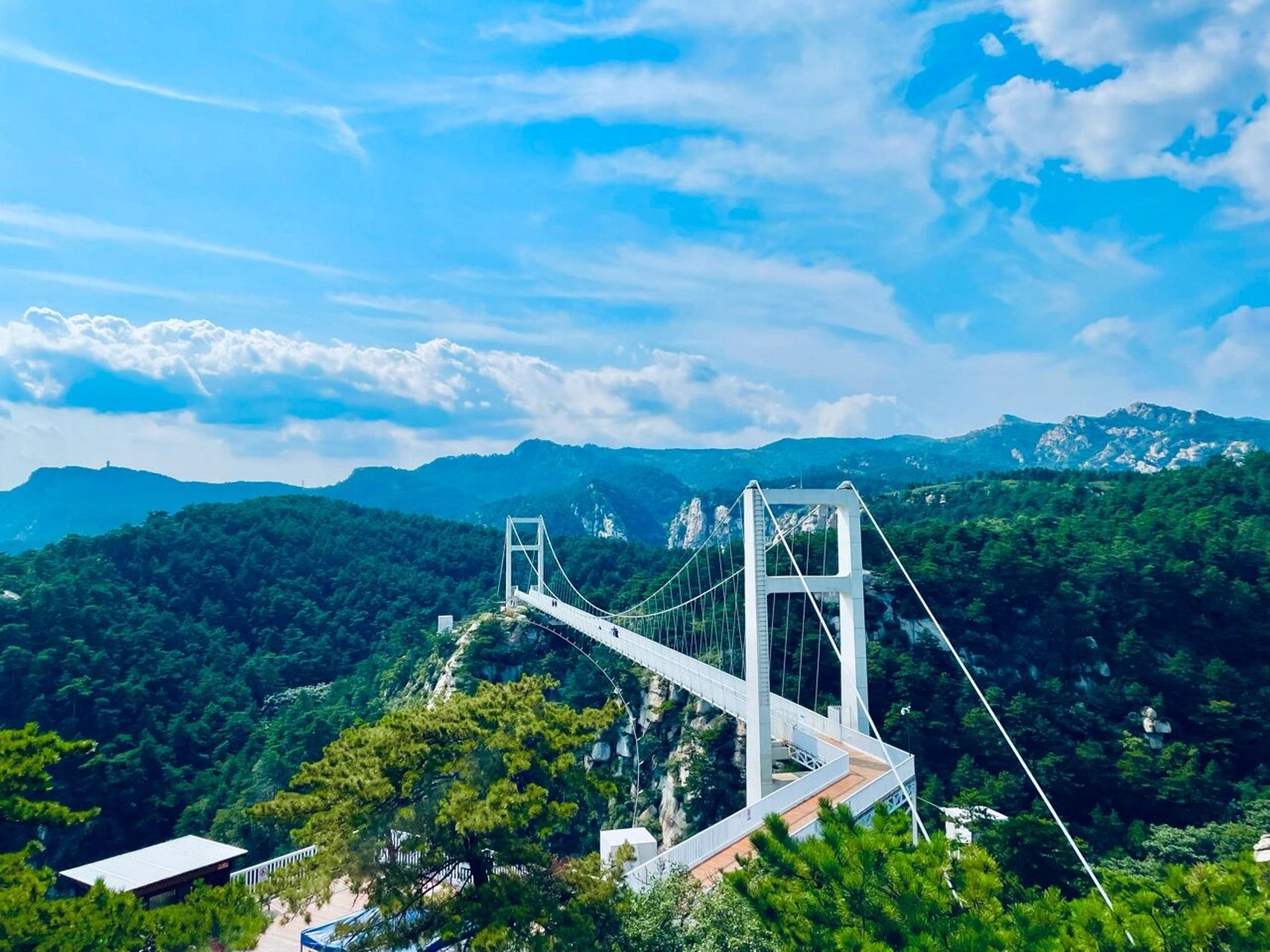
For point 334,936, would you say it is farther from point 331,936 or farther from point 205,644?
point 205,644

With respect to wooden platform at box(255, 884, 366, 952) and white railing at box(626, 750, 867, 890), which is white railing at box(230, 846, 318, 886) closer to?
wooden platform at box(255, 884, 366, 952)

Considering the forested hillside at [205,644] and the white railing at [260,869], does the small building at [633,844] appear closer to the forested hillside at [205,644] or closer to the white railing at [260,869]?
the white railing at [260,869]

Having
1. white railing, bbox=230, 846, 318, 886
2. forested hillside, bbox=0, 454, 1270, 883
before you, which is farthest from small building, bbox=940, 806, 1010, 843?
white railing, bbox=230, 846, 318, 886

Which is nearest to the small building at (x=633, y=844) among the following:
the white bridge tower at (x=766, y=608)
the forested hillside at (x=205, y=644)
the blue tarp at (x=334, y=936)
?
the white bridge tower at (x=766, y=608)

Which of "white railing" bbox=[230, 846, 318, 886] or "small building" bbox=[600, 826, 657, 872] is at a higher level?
"small building" bbox=[600, 826, 657, 872]

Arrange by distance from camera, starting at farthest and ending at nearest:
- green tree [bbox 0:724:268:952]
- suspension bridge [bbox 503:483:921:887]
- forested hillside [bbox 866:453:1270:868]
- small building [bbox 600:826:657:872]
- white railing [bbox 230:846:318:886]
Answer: forested hillside [bbox 866:453:1270:868]
white railing [bbox 230:846:318:886]
suspension bridge [bbox 503:483:921:887]
small building [bbox 600:826:657:872]
green tree [bbox 0:724:268:952]

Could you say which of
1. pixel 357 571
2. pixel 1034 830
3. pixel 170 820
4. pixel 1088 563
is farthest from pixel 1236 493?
pixel 357 571

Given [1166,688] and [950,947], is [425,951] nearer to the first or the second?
[950,947]
